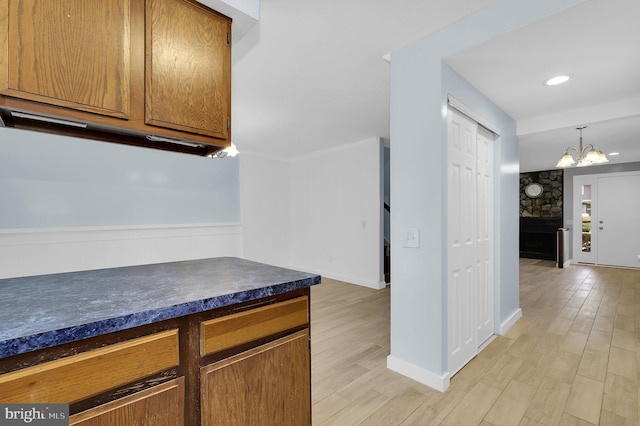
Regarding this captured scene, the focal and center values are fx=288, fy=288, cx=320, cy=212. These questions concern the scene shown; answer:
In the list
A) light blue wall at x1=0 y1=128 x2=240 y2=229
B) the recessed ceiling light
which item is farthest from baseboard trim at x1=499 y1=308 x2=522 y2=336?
light blue wall at x1=0 y1=128 x2=240 y2=229

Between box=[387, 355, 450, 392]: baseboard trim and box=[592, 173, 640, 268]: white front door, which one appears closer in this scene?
box=[387, 355, 450, 392]: baseboard trim

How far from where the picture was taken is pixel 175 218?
3.46 metres

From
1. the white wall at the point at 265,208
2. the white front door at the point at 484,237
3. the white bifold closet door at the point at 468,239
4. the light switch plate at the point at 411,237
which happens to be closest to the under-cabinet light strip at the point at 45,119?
the light switch plate at the point at 411,237

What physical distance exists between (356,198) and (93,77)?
4.18 meters

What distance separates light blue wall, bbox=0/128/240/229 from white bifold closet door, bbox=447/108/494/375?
2.91m

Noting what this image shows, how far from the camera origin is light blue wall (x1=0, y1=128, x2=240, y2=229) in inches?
98.5

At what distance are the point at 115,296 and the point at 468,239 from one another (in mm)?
2362

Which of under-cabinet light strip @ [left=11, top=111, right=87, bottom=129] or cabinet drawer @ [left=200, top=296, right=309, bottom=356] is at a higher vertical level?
under-cabinet light strip @ [left=11, top=111, right=87, bottom=129]

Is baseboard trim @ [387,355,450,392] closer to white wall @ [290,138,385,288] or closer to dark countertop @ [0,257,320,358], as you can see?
dark countertop @ [0,257,320,358]

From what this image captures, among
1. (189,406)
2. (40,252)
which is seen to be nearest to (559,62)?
(189,406)

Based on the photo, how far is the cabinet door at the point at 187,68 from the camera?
1.39 m

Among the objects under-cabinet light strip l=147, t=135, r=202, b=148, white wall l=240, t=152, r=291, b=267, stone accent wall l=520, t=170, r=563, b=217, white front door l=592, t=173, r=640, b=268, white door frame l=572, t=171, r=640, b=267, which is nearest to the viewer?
under-cabinet light strip l=147, t=135, r=202, b=148

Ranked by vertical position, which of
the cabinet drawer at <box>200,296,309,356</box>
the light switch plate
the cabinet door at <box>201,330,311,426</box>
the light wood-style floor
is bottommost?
the light wood-style floor

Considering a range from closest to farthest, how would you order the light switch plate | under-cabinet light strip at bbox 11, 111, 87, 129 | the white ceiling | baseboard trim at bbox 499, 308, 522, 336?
under-cabinet light strip at bbox 11, 111, 87, 129 < the white ceiling < the light switch plate < baseboard trim at bbox 499, 308, 522, 336
